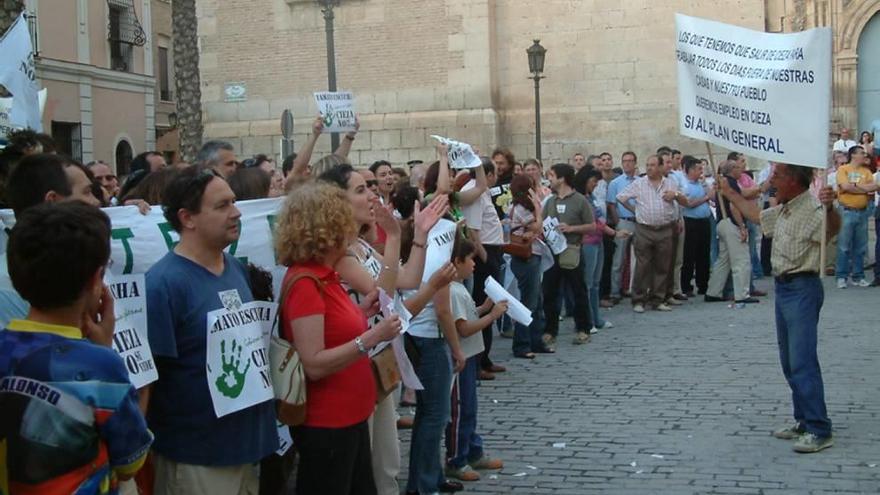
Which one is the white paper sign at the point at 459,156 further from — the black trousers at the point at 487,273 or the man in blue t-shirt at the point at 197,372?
the man in blue t-shirt at the point at 197,372

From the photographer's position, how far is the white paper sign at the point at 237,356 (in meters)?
4.26

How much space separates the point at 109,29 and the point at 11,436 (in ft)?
106

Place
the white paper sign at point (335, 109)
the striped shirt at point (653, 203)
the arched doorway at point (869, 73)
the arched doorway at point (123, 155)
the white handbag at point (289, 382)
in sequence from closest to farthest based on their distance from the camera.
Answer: the white handbag at point (289, 382) < the white paper sign at point (335, 109) < the striped shirt at point (653, 203) < the arched doorway at point (869, 73) < the arched doorway at point (123, 155)

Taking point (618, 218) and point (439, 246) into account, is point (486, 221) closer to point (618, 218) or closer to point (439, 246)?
point (439, 246)

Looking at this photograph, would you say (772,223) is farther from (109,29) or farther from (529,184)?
(109,29)

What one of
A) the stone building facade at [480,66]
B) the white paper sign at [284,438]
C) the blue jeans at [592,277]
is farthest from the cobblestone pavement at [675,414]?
the stone building facade at [480,66]

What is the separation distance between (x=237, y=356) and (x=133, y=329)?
1.32ft

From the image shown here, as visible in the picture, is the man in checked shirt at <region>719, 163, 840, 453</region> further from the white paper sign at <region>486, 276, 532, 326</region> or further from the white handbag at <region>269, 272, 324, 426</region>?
the white handbag at <region>269, 272, 324, 426</region>

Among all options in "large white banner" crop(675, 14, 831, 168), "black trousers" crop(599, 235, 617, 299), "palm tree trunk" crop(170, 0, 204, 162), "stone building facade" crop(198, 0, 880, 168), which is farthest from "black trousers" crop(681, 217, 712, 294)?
"stone building facade" crop(198, 0, 880, 168)

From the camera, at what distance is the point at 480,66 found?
82.2 ft

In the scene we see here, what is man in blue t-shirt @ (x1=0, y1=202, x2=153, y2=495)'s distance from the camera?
9.65ft

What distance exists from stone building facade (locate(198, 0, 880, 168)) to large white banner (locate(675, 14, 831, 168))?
15.2m

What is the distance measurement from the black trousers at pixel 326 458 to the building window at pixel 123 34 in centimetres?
3110

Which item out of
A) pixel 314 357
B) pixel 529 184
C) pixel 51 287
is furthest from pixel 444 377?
pixel 529 184
